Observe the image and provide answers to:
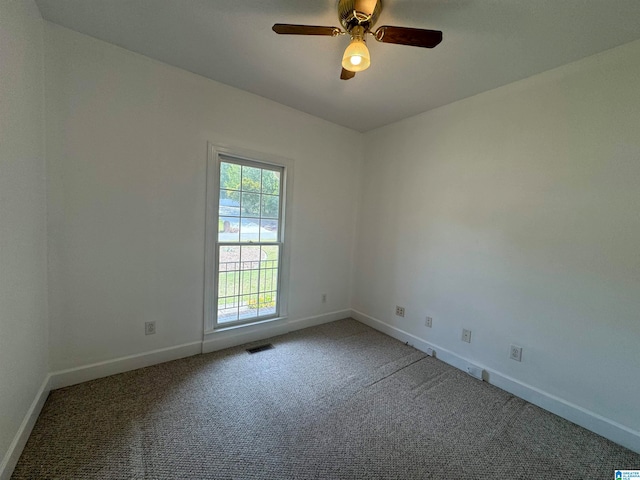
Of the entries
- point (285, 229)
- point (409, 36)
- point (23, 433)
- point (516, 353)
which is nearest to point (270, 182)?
point (285, 229)

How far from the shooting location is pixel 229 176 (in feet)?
8.66

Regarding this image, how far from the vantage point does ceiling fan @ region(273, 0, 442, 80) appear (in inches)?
54.6

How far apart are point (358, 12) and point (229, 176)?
1787 millimetres

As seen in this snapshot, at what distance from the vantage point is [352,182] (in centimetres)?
362

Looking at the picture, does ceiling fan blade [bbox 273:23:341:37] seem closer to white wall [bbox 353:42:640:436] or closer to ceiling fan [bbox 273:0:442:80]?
ceiling fan [bbox 273:0:442:80]

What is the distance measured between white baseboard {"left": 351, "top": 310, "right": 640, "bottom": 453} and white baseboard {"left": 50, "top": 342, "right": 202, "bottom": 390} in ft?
8.09

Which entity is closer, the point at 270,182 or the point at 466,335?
the point at 466,335

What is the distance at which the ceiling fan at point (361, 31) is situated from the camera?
1.39m

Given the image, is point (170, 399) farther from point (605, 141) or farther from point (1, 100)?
point (605, 141)

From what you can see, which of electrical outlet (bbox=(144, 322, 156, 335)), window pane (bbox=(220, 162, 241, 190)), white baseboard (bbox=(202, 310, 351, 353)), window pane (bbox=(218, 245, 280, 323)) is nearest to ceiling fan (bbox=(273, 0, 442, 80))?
window pane (bbox=(220, 162, 241, 190))

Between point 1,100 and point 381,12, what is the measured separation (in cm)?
207

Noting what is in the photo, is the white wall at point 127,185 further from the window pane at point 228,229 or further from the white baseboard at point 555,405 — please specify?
the white baseboard at point 555,405

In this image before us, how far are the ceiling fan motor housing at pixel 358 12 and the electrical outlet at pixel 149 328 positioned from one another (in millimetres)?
2751

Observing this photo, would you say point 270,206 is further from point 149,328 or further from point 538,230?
point 538,230
